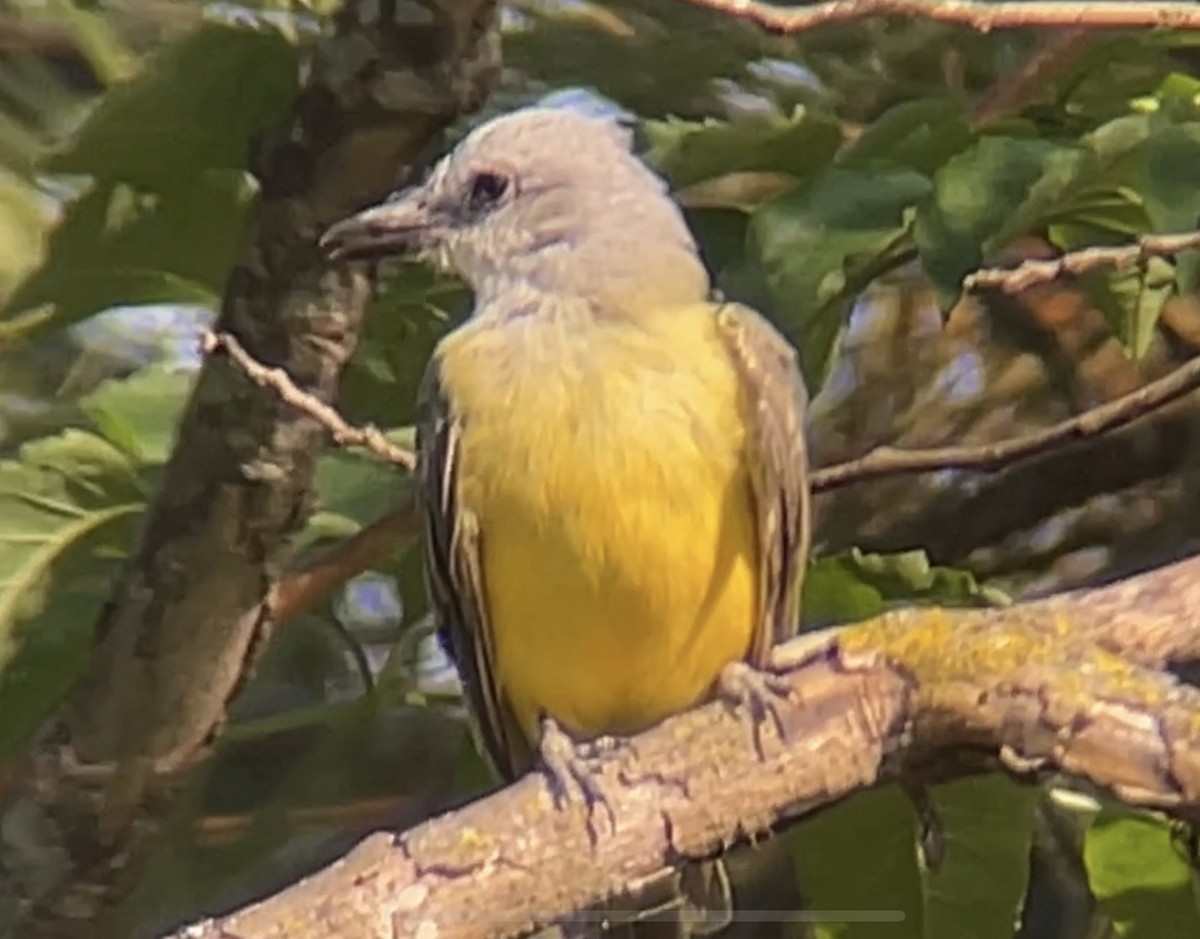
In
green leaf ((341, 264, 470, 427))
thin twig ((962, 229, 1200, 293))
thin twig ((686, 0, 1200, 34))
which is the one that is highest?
thin twig ((686, 0, 1200, 34))

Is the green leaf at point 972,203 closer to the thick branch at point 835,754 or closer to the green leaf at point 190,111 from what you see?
the thick branch at point 835,754

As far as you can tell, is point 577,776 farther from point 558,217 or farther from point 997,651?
point 558,217

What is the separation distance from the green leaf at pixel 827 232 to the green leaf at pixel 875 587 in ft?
0.71

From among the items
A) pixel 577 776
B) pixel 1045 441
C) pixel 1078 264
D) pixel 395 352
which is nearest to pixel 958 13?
pixel 1078 264

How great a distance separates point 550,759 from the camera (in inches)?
60.3

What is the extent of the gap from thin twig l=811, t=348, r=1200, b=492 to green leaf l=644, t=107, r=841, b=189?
0.24 metres


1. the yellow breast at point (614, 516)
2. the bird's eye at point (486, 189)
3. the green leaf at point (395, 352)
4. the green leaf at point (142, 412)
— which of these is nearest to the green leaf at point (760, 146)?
the yellow breast at point (614, 516)

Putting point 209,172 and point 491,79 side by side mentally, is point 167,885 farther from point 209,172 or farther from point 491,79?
point 491,79

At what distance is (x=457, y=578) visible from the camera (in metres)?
1.79

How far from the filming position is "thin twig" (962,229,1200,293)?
52.1 inches

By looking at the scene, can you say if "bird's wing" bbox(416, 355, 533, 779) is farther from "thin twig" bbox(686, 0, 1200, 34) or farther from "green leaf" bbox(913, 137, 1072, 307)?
"thin twig" bbox(686, 0, 1200, 34)

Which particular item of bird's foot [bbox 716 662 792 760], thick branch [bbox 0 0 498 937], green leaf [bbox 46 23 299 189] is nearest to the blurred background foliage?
green leaf [bbox 46 23 299 189]

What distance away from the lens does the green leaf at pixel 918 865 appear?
177cm

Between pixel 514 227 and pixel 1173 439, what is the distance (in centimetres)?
70
